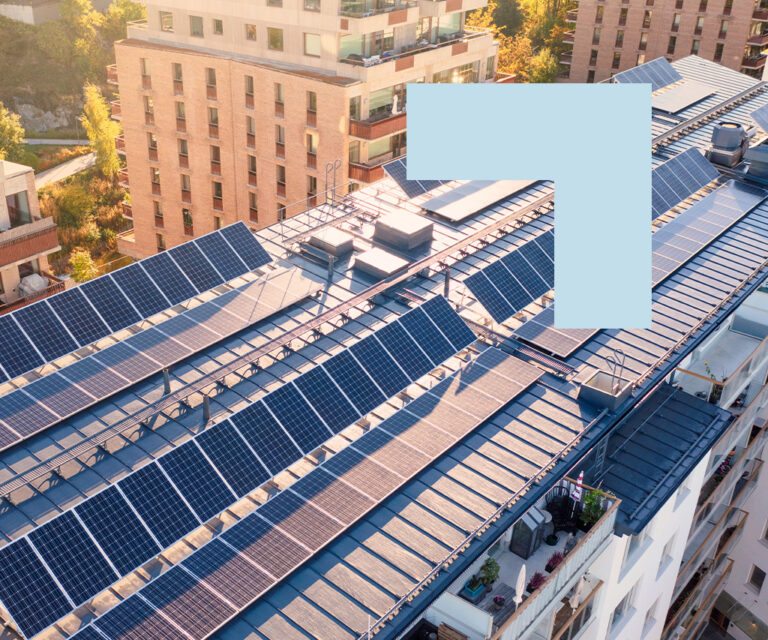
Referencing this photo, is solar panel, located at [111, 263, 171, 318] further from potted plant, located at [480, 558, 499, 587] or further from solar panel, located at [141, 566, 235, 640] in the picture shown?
potted plant, located at [480, 558, 499, 587]

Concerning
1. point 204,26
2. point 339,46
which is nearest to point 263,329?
point 339,46

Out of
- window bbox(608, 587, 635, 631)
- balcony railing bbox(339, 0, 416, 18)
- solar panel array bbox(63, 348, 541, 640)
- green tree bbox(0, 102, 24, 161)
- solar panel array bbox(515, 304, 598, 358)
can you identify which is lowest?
green tree bbox(0, 102, 24, 161)

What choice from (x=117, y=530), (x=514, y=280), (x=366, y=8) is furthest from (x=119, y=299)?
(x=366, y=8)

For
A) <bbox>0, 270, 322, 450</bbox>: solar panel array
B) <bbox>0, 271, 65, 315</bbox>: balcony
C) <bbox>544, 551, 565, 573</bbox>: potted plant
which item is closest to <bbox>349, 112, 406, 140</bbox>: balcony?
<bbox>0, 271, 65, 315</bbox>: balcony

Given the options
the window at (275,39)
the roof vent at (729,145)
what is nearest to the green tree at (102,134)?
the window at (275,39)

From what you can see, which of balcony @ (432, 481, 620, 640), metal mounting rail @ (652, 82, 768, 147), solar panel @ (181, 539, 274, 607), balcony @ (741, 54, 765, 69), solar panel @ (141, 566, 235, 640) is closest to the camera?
solar panel @ (141, 566, 235, 640)

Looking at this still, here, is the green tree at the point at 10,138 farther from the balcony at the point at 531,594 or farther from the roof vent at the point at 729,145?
the balcony at the point at 531,594

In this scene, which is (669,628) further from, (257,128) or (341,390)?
(257,128)

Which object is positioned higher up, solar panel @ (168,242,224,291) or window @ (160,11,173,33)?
window @ (160,11,173,33)
